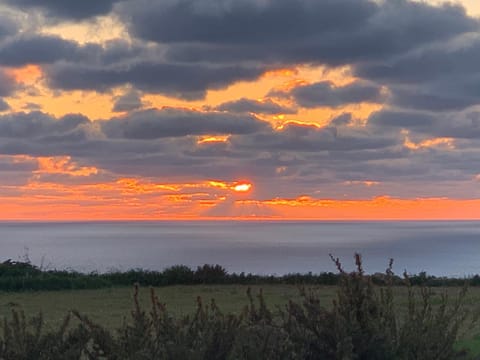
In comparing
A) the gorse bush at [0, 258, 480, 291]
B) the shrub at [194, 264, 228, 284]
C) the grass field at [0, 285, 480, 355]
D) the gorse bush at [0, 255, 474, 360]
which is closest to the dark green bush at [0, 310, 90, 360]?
the gorse bush at [0, 255, 474, 360]

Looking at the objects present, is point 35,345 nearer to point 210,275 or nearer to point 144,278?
point 144,278

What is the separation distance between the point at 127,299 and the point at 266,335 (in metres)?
14.3

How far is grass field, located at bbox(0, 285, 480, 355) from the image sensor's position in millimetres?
16344

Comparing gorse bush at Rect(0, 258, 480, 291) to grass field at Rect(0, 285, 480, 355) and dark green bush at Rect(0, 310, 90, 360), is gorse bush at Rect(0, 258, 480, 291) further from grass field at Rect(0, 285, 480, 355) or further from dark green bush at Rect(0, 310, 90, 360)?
dark green bush at Rect(0, 310, 90, 360)

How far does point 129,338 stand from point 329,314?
161 cm

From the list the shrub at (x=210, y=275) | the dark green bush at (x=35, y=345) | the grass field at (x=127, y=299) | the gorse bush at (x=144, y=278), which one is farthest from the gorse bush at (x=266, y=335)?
the shrub at (x=210, y=275)

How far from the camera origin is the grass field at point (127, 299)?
16.3 meters

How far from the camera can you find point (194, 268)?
26609 millimetres

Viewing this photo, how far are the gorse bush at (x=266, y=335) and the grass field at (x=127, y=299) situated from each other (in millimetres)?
7446

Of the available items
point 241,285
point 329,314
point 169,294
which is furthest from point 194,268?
point 329,314

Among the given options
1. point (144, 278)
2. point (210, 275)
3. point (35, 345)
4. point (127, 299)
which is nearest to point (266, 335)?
point (35, 345)

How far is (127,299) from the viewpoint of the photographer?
19938 mm

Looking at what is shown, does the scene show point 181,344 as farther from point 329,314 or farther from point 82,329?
point 329,314

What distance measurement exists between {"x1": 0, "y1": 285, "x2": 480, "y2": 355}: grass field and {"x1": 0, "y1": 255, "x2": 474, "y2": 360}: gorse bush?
293 inches
